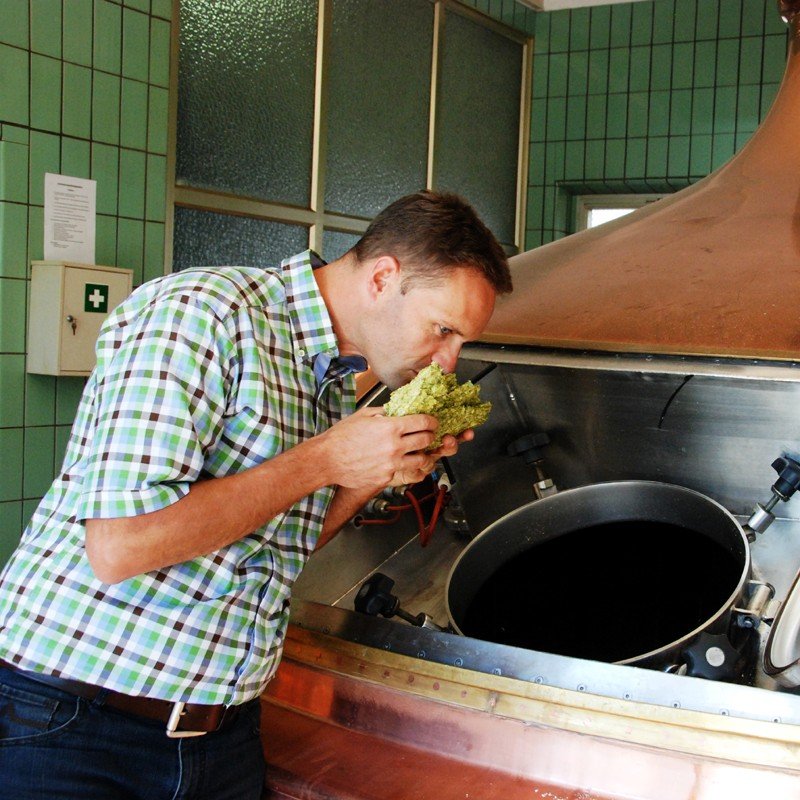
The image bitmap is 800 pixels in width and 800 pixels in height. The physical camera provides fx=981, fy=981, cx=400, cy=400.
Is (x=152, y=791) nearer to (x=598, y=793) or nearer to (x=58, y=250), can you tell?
(x=598, y=793)

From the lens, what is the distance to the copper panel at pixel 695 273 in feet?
5.28

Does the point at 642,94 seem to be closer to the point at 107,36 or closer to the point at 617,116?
the point at 617,116

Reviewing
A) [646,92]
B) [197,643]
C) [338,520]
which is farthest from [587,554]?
[646,92]

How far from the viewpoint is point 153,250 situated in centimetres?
353

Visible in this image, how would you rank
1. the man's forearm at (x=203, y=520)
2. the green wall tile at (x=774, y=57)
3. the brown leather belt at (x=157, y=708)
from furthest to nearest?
the green wall tile at (x=774, y=57)
the brown leather belt at (x=157, y=708)
the man's forearm at (x=203, y=520)

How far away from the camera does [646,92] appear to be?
522cm

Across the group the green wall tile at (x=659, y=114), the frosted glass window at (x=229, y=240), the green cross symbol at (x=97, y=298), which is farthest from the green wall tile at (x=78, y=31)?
the green wall tile at (x=659, y=114)

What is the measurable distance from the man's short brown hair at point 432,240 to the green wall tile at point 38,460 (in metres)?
2.12

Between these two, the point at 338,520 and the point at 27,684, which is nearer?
the point at 27,684

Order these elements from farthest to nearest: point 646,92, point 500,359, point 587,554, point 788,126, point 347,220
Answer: point 646,92, point 347,220, point 788,126, point 587,554, point 500,359

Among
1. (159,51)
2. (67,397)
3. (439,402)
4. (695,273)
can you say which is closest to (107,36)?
(159,51)

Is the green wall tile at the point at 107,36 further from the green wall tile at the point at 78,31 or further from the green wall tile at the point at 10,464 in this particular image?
the green wall tile at the point at 10,464

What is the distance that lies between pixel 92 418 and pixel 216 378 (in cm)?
20

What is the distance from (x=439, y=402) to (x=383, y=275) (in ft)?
0.65
